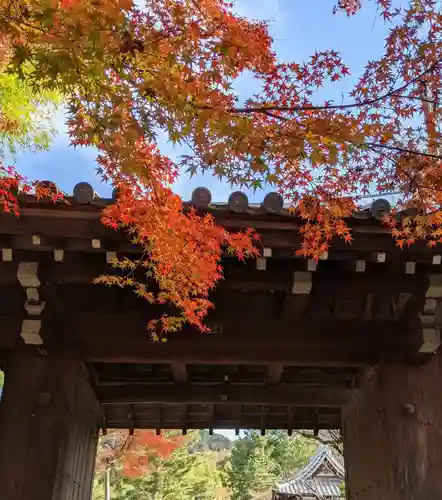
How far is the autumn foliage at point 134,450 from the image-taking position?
1792cm

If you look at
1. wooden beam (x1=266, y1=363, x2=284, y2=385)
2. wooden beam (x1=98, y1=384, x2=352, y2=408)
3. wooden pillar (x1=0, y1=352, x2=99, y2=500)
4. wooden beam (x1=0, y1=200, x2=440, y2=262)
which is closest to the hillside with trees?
wooden beam (x1=98, y1=384, x2=352, y2=408)

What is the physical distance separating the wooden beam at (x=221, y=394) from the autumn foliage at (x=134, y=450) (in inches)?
466

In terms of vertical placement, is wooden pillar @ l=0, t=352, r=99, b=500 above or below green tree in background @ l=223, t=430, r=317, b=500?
below

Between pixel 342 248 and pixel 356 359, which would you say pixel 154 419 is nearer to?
pixel 356 359

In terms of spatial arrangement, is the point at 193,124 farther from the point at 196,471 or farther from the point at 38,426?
the point at 196,471

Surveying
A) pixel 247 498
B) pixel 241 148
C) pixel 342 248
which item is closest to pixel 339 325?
pixel 342 248

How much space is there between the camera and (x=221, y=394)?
6160 millimetres

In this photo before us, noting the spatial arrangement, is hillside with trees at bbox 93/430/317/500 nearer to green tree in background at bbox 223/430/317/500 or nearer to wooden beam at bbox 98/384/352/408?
green tree in background at bbox 223/430/317/500

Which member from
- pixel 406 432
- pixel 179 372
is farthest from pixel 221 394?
pixel 406 432

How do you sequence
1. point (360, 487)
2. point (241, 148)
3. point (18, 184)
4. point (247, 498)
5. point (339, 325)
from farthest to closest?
point (247, 498) < point (360, 487) < point (339, 325) < point (18, 184) < point (241, 148)

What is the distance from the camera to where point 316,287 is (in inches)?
176

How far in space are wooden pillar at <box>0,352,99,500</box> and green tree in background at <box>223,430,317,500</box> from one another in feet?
76.3

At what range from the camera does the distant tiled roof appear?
16.7 metres

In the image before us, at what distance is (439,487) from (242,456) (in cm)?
2543
